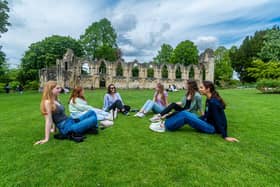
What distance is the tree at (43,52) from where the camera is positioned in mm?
38000

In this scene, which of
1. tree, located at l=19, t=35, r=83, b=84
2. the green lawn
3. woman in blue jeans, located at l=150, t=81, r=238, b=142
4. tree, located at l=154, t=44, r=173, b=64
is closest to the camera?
the green lawn

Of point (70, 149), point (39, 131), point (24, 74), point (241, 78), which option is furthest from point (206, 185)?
point (241, 78)

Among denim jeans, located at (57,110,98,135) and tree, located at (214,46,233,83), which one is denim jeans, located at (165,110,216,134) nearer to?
denim jeans, located at (57,110,98,135)

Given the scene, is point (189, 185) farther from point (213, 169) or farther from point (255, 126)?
point (255, 126)

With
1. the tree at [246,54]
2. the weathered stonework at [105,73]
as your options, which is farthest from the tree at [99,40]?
the tree at [246,54]

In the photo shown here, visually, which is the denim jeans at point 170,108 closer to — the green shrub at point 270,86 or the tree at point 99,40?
the green shrub at point 270,86

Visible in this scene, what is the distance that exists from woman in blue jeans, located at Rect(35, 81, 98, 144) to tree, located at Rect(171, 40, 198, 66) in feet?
146

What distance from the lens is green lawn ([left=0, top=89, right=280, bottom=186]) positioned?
8.22 feet

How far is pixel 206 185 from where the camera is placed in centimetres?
237

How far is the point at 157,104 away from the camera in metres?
7.21

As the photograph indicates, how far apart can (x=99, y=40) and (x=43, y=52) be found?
12123 mm

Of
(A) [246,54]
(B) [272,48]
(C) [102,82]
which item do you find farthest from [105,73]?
(A) [246,54]

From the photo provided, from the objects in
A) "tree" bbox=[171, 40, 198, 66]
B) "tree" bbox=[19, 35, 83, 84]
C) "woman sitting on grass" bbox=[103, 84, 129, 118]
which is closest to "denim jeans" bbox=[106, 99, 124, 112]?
"woman sitting on grass" bbox=[103, 84, 129, 118]

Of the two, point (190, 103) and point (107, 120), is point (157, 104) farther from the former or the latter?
point (107, 120)
